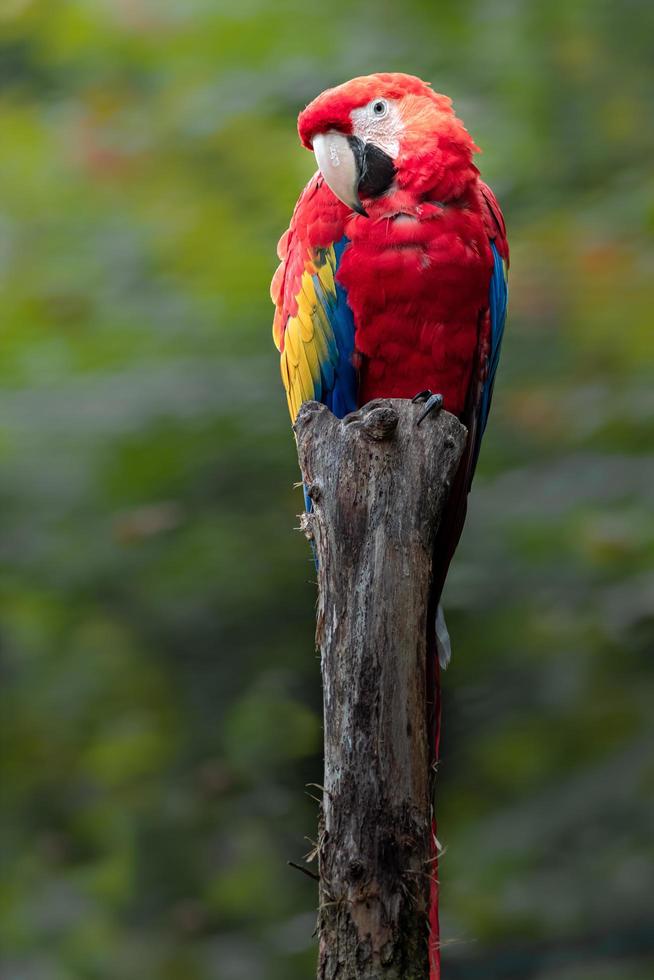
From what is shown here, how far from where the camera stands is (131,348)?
2914mm

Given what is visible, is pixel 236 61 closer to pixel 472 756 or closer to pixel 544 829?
pixel 472 756

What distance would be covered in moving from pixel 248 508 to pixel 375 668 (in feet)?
5.38

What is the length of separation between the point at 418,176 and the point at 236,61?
1.72m

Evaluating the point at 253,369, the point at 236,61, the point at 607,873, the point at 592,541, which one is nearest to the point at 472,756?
the point at 607,873

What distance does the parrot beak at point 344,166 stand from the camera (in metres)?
1.60

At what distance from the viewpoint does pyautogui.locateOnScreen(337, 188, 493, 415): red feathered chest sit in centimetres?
162

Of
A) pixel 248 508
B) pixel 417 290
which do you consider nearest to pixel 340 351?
pixel 417 290

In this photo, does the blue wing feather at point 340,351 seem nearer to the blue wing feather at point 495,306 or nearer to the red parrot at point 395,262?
the red parrot at point 395,262

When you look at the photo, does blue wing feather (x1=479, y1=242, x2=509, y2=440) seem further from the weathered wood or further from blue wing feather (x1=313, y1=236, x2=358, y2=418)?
the weathered wood

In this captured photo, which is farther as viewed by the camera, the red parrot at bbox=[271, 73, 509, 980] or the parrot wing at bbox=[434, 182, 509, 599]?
the parrot wing at bbox=[434, 182, 509, 599]

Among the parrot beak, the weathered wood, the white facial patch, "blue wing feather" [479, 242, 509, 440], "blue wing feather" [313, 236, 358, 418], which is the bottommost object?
the weathered wood

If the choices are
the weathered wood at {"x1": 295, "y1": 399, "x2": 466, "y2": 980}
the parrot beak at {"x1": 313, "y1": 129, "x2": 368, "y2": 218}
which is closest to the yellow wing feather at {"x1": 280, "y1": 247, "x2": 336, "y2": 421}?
the parrot beak at {"x1": 313, "y1": 129, "x2": 368, "y2": 218}

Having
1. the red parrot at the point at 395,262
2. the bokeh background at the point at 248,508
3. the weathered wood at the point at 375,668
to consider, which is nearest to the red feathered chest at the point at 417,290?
the red parrot at the point at 395,262

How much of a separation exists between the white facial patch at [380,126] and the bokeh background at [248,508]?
51.9 inches
